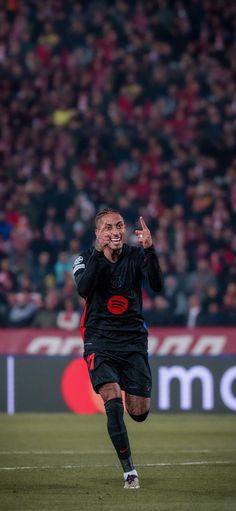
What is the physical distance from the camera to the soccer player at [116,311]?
30.4 ft

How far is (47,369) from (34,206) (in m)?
4.70

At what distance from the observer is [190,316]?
19.9m

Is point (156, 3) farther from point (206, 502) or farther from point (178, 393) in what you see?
point (206, 502)

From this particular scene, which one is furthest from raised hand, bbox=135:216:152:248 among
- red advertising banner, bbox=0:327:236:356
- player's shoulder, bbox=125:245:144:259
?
red advertising banner, bbox=0:327:236:356

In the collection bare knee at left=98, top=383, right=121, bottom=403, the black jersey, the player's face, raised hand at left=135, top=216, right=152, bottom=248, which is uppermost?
the player's face

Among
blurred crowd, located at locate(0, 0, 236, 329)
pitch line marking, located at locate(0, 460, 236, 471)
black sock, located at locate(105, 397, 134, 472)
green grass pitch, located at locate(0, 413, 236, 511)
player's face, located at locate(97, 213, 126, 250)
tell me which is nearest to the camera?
green grass pitch, located at locate(0, 413, 236, 511)

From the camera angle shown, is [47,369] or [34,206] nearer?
[47,369]

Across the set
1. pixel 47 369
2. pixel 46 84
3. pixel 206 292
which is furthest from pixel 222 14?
pixel 47 369

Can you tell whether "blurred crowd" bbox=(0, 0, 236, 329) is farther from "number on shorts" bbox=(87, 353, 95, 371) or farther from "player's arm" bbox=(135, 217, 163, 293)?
"player's arm" bbox=(135, 217, 163, 293)

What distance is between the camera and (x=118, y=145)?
2400 cm

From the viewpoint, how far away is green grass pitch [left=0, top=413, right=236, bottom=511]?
335 inches

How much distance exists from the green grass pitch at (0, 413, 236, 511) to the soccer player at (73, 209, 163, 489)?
58 centimetres

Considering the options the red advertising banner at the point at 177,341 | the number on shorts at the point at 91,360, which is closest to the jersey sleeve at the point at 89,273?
the number on shorts at the point at 91,360

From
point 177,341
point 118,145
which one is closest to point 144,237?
point 177,341
